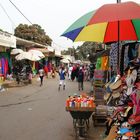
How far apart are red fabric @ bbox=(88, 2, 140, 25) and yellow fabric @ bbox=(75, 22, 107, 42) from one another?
1.84 m

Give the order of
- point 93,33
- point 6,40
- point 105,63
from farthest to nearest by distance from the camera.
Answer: point 6,40 → point 105,63 → point 93,33

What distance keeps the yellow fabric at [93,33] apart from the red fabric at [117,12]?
184 centimetres

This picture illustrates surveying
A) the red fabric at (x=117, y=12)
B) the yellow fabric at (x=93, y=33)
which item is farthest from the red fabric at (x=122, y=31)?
the red fabric at (x=117, y=12)

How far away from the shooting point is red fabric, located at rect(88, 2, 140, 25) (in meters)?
5.09

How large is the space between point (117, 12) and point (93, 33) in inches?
95.7

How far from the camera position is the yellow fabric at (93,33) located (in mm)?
7457

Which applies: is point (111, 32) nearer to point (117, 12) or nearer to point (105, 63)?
point (117, 12)

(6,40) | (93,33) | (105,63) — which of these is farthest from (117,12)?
(6,40)

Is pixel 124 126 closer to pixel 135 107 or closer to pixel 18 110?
pixel 135 107

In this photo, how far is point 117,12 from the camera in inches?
206

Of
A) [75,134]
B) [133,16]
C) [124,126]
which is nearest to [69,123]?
[75,134]

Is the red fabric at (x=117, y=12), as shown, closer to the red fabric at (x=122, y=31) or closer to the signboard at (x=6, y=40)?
the red fabric at (x=122, y=31)

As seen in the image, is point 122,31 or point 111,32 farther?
point 111,32

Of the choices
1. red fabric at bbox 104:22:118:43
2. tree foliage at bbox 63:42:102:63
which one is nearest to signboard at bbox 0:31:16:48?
tree foliage at bbox 63:42:102:63
